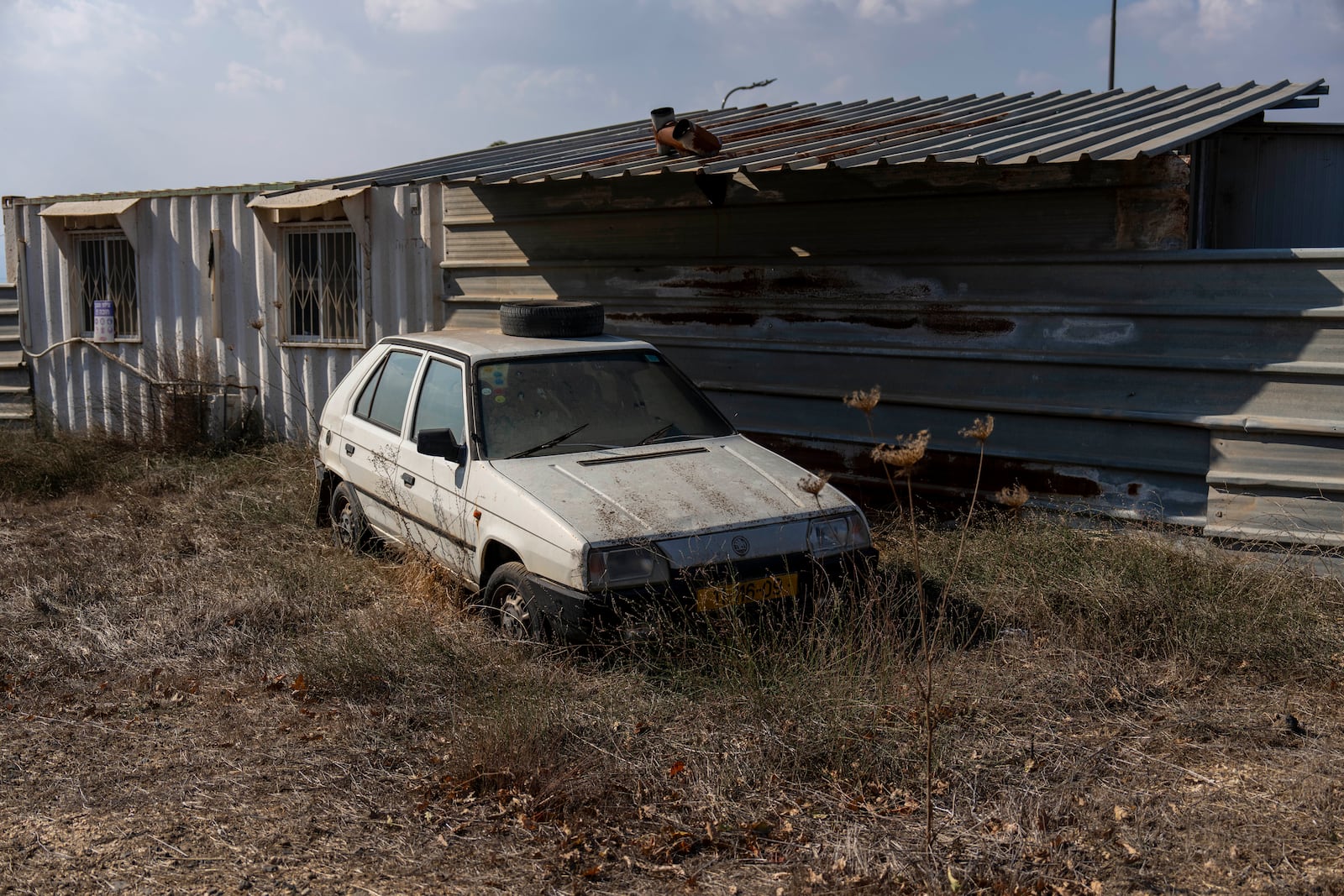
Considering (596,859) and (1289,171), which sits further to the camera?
(1289,171)

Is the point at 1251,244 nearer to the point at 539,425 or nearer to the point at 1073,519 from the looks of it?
the point at 1073,519

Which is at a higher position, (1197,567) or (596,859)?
(1197,567)

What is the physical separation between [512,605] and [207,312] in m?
7.96

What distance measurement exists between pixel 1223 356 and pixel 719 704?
3658 mm

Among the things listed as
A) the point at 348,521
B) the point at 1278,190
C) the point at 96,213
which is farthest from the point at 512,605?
the point at 96,213

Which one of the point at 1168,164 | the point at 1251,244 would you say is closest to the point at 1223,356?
the point at 1168,164

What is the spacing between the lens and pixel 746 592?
493 centimetres

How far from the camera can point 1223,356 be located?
20.7 feet

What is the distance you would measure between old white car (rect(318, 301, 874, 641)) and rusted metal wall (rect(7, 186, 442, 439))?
12.1 feet

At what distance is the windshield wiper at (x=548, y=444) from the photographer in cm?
559

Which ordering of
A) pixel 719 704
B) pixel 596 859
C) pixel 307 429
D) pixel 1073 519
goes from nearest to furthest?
pixel 596 859 < pixel 719 704 < pixel 1073 519 < pixel 307 429

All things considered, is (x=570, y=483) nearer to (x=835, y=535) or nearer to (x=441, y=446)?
(x=441, y=446)

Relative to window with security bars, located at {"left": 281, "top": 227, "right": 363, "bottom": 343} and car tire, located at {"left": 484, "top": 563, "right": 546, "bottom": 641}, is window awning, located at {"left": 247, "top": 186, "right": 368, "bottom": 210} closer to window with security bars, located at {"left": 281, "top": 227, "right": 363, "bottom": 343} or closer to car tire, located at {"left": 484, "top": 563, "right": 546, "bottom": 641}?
window with security bars, located at {"left": 281, "top": 227, "right": 363, "bottom": 343}

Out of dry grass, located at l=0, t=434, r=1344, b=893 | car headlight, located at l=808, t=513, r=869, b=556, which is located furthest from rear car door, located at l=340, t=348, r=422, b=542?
car headlight, located at l=808, t=513, r=869, b=556
